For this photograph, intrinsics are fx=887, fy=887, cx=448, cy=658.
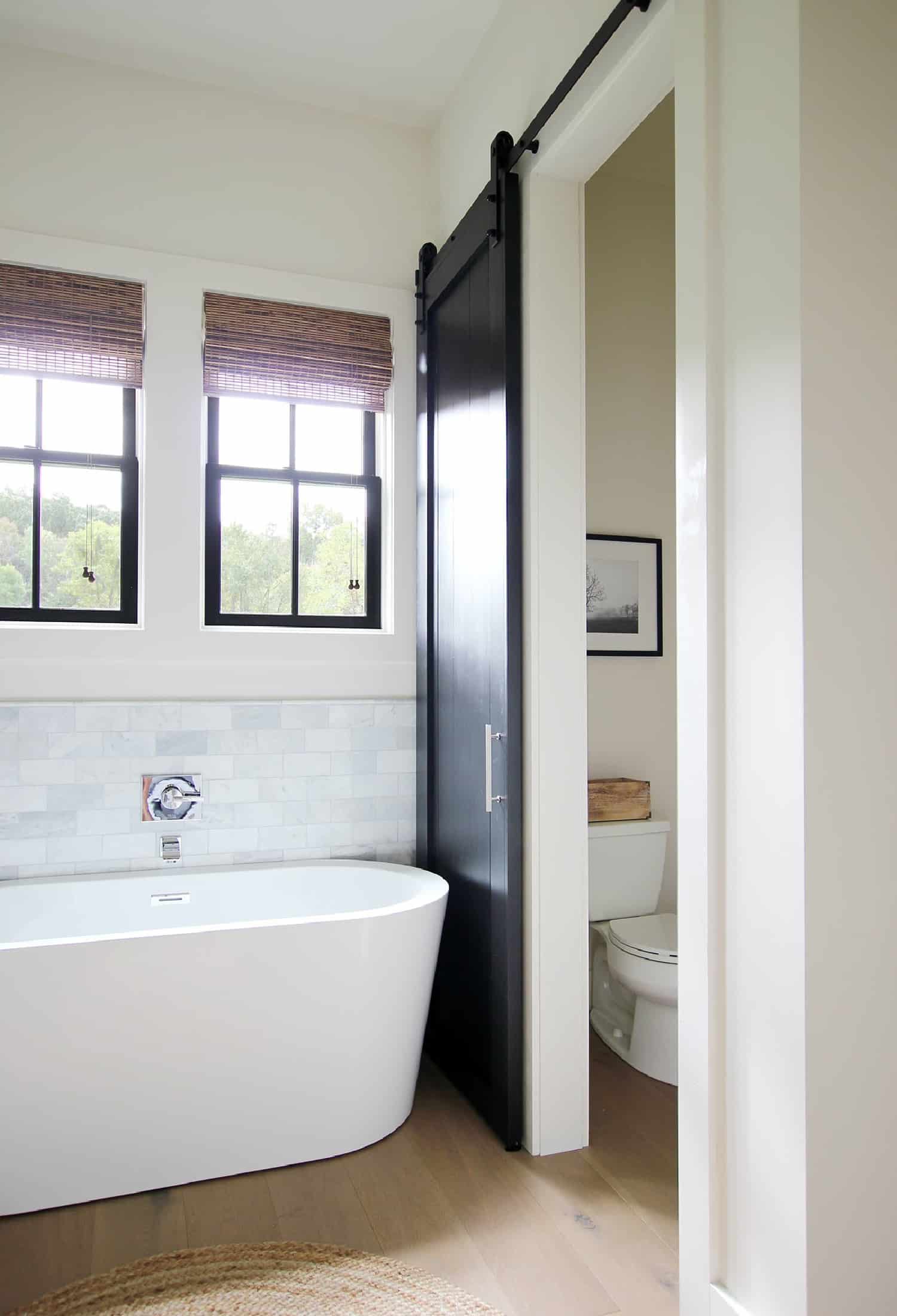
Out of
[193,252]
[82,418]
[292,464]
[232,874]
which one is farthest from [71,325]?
[232,874]

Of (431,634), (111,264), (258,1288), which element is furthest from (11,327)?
(258,1288)

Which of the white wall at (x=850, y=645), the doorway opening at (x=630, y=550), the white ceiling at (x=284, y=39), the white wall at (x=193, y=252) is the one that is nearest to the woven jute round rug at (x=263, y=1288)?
the white wall at (x=850, y=645)

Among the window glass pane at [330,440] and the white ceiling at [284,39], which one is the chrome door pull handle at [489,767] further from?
the white ceiling at [284,39]

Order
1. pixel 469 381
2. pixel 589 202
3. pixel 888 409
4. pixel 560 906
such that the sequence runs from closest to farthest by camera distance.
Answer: pixel 888 409 → pixel 560 906 → pixel 469 381 → pixel 589 202

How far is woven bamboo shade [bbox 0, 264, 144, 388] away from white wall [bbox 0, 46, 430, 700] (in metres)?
0.04

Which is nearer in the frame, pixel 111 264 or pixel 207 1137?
pixel 207 1137

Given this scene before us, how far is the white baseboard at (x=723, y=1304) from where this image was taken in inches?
57.7

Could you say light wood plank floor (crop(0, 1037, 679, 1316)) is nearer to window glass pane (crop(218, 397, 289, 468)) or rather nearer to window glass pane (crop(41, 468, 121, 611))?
window glass pane (crop(41, 468, 121, 611))

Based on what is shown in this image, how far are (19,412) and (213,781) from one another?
1.34 meters

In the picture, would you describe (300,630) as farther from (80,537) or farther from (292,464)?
(80,537)

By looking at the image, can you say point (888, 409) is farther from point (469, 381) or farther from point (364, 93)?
point (364, 93)

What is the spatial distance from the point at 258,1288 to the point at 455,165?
3.17 metres

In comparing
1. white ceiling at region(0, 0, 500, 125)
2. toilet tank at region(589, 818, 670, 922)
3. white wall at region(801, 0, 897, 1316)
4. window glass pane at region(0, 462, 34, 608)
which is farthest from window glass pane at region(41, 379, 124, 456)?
white wall at region(801, 0, 897, 1316)

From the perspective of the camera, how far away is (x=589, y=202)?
3303 mm
